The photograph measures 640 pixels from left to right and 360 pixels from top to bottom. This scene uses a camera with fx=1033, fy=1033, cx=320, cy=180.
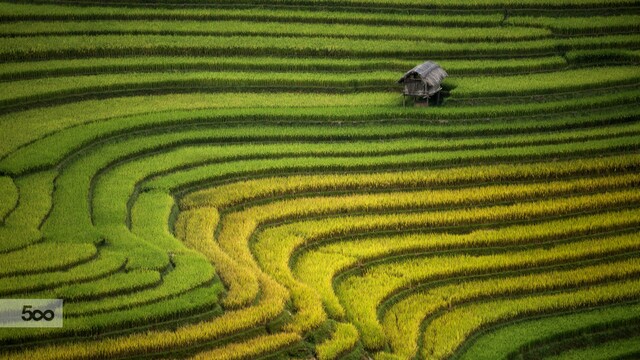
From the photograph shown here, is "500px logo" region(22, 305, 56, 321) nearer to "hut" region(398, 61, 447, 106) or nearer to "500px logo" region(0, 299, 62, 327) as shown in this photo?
"500px logo" region(0, 299, 62, 327)

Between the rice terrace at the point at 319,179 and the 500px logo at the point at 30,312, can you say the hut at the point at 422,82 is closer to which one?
the rice terrace at the point at 319,179

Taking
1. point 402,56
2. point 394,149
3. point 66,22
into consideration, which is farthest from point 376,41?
point 66,22

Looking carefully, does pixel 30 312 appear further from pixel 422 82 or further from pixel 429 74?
pixel 429 74

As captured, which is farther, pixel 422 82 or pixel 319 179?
pixel 422 82

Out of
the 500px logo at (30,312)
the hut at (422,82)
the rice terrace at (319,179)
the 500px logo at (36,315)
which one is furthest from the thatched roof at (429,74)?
the 500px logo at (36,315)

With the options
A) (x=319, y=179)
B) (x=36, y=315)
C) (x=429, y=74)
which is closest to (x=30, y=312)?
(x=36, y=315)

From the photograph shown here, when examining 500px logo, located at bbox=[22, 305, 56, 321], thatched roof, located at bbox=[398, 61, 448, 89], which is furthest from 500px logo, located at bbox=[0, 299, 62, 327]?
thatched roof, located at bbox=[398, 61, 448, 89]
